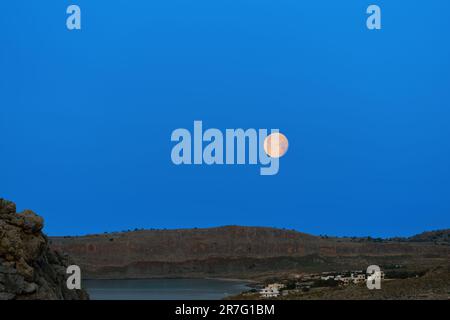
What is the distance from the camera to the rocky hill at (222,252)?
322ft

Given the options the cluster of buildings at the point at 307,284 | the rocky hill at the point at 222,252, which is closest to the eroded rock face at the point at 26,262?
the cluster of buildings at the point at 307,284

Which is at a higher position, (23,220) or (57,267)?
(23,220)

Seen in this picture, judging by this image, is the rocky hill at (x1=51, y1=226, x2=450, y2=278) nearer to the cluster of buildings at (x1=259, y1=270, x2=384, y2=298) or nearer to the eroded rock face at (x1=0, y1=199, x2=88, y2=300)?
the cluster of buildings at (x1=259, y1=270, x2=384, y2=298)

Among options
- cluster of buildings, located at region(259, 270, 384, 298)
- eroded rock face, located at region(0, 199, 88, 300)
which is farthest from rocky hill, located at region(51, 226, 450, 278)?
eroded rock face, located at region(0, 199, 88, 300)

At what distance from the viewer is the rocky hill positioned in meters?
98.1

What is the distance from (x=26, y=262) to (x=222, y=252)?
89.2 m

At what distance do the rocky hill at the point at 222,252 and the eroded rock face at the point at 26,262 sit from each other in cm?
7093

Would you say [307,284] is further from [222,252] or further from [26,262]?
[222,252]

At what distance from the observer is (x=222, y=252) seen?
108m
